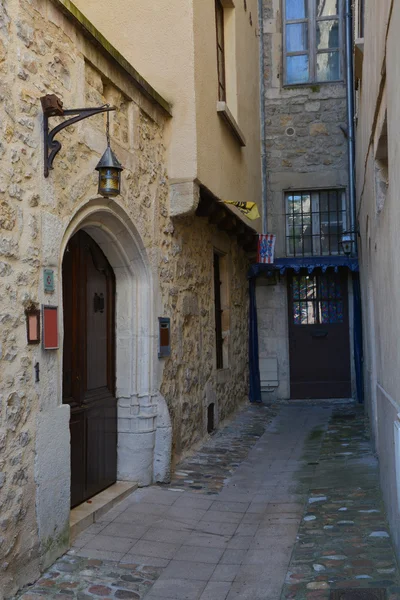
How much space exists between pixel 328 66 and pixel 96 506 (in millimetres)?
9679

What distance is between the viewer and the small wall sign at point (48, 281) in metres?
3.94

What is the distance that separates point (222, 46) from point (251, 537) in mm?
6144

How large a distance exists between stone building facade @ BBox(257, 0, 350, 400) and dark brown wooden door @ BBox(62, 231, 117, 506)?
640 centimetres

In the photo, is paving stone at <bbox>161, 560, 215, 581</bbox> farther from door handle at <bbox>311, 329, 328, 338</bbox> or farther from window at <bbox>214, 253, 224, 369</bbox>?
door handle at <bbox>311, 329, 328, 338</bbox>

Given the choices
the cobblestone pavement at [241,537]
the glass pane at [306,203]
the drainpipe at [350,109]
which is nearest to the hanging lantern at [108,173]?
the cobblestone pavement at [241,537]

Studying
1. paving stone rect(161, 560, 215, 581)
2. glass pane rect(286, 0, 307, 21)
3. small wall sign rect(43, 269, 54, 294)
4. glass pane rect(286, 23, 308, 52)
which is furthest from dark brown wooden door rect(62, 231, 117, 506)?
glass pane rect(286, 0, 307, 21)

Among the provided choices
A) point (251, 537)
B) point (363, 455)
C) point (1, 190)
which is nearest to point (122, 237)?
point (1, 190)

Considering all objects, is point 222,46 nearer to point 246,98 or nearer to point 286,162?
point 246,98

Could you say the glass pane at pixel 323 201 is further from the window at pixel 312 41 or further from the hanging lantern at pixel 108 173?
the hanging lantern at pixel 108 173

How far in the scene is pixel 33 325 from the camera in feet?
12.4

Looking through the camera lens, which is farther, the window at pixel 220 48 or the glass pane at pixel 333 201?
the glass pane at pixel 333 201

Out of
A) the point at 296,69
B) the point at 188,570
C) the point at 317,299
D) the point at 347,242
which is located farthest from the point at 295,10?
the point at 188,570

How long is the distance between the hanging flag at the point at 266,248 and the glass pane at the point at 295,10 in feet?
14.0

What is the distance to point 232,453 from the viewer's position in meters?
7.22
